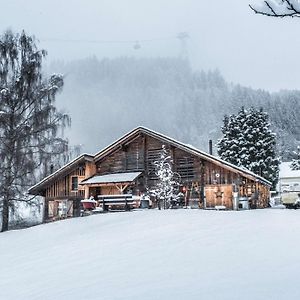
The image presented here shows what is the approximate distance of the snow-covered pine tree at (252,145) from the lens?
140 ft

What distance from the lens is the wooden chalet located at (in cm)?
2802

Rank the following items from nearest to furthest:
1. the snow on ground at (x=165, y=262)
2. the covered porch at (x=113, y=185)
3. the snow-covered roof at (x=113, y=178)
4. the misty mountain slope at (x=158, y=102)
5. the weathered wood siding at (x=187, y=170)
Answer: the snow on ground at (x=165, y=262), the weathered wood siding at (x=187, y=170), the covered porch at (x=113, y=185), the snow-covered roof at (x=113, y=178), the misty mountain slope at (x=158, y=102)

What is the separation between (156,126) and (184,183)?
78.1 meters

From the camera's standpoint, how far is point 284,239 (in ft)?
30.8

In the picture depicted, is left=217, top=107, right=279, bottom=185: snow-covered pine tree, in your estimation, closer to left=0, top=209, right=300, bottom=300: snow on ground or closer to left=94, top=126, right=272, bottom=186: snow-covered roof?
Result: left=94, top=126, right=272, bottom=186: snow-covered roof

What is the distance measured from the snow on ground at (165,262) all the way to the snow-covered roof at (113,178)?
559 inches

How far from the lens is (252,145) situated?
43.4 meters

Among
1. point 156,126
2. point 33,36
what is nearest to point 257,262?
point 33,36

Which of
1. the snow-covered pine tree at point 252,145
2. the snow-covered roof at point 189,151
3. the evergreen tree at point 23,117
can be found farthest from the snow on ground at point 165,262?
the snow-covered pine tree at point 252,145

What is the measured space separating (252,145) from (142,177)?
1753 cm

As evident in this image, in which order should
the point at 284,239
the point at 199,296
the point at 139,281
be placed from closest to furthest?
the point at 199,296 → the point at 139,281 → the point at 284,239

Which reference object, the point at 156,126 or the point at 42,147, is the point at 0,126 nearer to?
the point at 42,147

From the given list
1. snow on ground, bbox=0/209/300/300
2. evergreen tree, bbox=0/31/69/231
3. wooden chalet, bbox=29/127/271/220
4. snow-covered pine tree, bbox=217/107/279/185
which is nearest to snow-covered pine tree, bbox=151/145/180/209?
wooden chalet, bbox=29/127/271/220

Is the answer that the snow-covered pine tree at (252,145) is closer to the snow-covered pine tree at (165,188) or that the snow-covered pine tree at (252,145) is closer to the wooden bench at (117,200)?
the snow-covered pine tree at (165,188)
